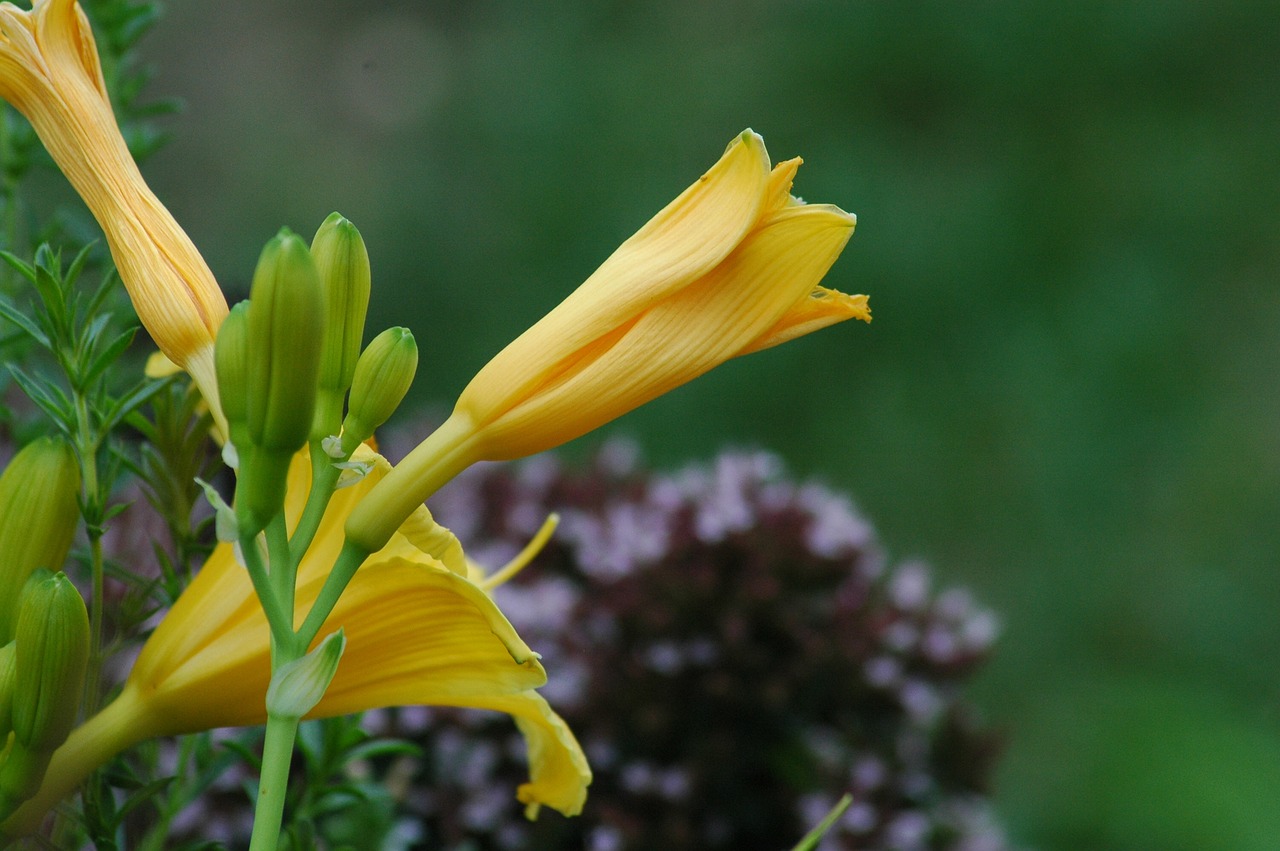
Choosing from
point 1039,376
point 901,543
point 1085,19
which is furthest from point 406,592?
point 1085,19

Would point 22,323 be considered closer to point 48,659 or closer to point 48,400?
point 48,400

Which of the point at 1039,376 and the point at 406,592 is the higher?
the point at 406,592

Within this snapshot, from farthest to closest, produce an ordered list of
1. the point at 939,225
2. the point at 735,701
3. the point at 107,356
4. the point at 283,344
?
the point at 939,225 → the point at 735,701 → the point at 107,356 → the point at 283,344

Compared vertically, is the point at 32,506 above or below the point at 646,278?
below

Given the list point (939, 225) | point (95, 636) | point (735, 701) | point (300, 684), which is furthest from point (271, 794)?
point (939, 225)

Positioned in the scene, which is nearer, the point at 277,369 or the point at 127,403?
the point at 277,369

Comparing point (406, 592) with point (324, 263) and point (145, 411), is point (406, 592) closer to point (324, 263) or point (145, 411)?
point (324, 263)
